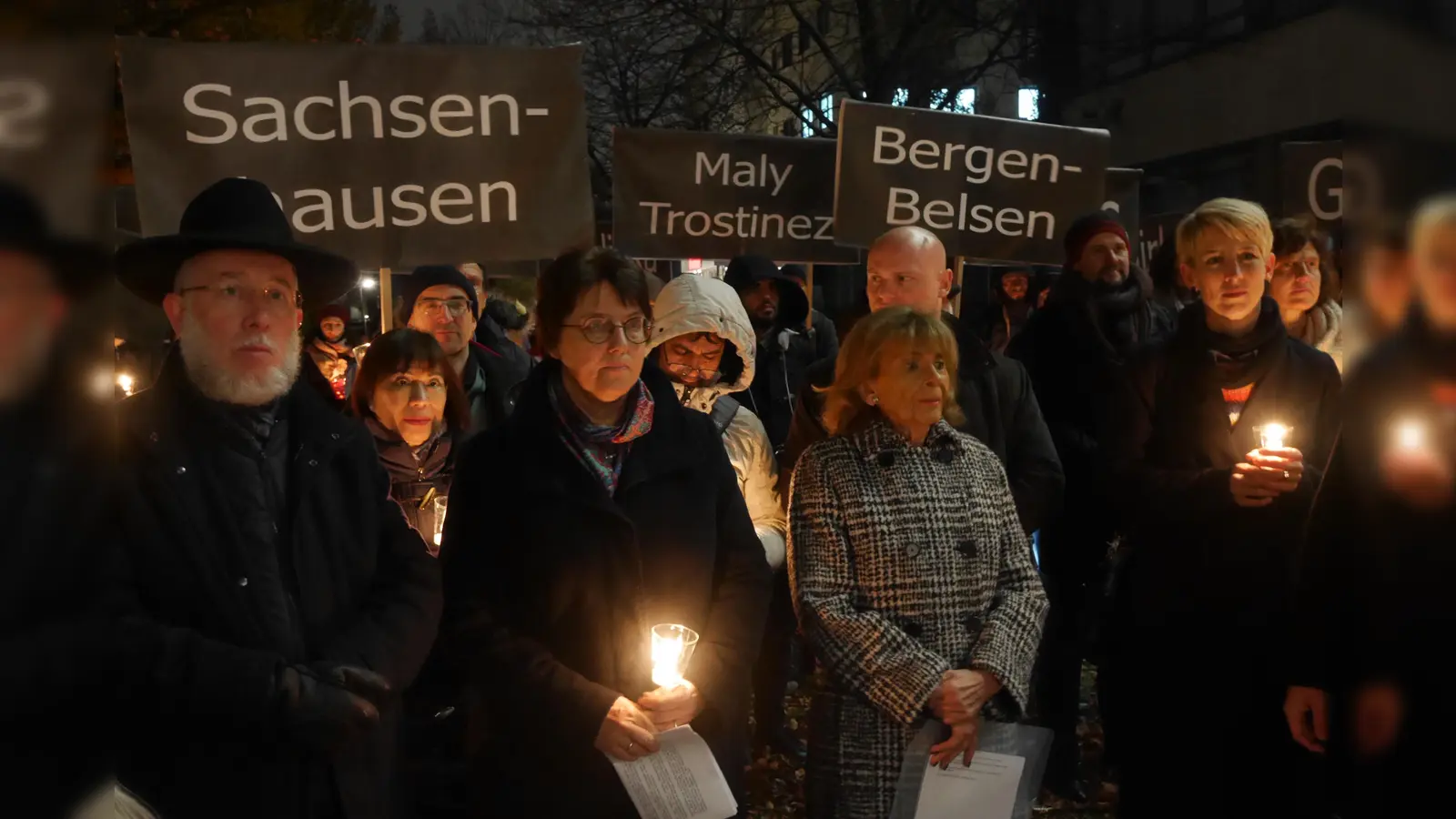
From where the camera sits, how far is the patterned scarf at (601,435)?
3.27 meters

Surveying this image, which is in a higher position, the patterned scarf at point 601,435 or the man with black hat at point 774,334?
the man with black hat at point 774,334

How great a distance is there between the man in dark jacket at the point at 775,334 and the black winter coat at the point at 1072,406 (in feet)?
4.61

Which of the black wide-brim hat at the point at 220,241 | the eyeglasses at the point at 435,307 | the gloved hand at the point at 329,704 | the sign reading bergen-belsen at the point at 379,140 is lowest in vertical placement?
the gloved hand at the point at 329,704

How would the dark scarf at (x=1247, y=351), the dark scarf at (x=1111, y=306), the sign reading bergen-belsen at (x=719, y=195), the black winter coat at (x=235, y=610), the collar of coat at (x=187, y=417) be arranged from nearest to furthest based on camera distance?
the black winter coat at (x=235, y=610) → the collar of coat at (x=187, y=417) → the dark scarf at (x=1247, y=351) → the dark scarf at (x=1111, y=306) → the sign reading bergen-belsen at (x=719, y=195)

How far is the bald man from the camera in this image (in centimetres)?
419

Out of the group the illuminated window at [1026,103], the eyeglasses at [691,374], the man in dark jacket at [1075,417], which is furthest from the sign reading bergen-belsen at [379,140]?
the illuminated window at [1026,103]

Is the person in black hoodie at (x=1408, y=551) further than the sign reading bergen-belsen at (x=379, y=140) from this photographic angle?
No

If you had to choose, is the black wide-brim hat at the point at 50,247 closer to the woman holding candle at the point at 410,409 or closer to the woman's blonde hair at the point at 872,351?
the woman's blonde hair at the point at 872,351

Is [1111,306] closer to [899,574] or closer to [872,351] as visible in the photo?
[872,351]

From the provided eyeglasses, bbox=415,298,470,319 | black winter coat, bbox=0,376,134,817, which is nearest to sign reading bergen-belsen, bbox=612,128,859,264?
eyeglasses, bbox=415,298,470,319

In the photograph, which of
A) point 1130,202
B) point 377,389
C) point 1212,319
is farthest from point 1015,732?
point 1130,202

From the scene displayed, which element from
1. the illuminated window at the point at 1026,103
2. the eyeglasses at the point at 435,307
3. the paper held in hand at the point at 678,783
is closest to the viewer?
the paper held in hand at the point at 678,783

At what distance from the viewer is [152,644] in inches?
90.4

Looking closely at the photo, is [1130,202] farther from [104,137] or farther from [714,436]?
[104,137]
